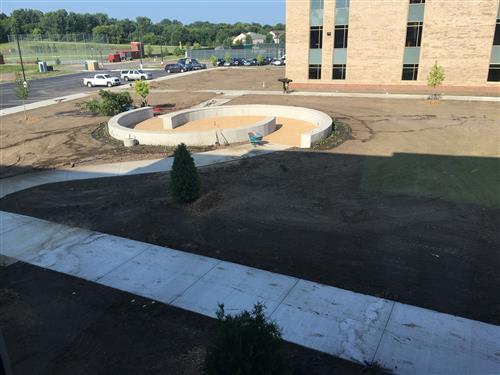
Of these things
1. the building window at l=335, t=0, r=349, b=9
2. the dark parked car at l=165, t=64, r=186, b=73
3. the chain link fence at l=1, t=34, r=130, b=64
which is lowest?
the dark parked car at l=165, t=64, r=186, b=73

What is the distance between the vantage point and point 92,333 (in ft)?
24.0

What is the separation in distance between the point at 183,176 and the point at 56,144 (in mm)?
13092

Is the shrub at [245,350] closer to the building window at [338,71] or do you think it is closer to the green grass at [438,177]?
the green grass at [438,177]

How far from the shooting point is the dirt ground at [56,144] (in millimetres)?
19000

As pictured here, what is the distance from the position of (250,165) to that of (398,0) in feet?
98.3

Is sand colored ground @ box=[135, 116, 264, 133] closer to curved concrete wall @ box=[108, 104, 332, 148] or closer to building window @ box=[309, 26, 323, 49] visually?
curved concrete wall @ box=[108, 104, 332, 148]

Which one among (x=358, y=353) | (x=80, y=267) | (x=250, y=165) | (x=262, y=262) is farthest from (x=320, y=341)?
(x=250, y=165)

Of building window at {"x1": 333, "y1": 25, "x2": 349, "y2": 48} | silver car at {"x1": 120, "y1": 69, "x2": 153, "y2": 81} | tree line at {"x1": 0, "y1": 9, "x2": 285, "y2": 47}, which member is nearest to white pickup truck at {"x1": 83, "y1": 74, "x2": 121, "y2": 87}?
silver car at {"x1": 120, "y1": 69, "x2": 153, "y2": 81}

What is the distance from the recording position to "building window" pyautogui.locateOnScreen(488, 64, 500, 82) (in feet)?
121

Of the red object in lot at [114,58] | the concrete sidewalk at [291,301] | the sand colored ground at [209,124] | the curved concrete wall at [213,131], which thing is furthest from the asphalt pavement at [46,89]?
the red object in lot at [114,58]

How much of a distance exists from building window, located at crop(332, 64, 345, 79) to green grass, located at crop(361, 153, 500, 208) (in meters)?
26.1

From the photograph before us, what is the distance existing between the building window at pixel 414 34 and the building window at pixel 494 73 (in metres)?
6.77

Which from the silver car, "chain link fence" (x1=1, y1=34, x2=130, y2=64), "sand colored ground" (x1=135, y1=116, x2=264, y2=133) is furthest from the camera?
"chain link fence" (x1=1, y1=34, x2=130, y2=64)

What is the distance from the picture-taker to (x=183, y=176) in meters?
12.6
